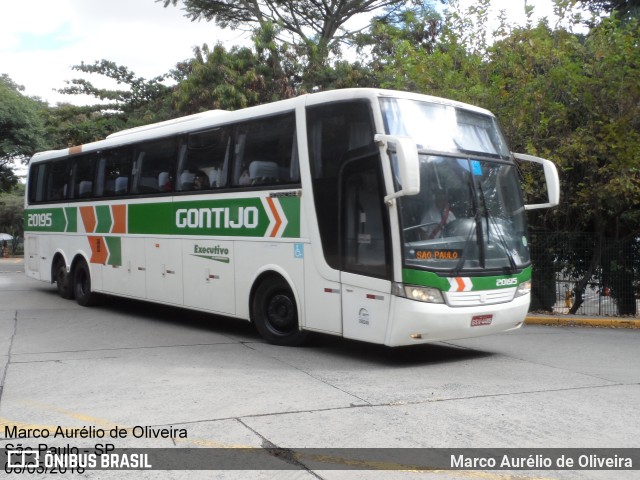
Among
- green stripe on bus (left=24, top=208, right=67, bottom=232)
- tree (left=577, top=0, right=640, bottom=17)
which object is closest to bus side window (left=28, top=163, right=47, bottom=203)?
green stripe on bus (left=24, top=208, right=67, bottom=232)

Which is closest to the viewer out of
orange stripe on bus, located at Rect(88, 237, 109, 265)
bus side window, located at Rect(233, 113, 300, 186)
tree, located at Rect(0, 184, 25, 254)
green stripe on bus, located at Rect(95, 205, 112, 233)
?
bus side window, located at Rect(233, 113, 300, 186)

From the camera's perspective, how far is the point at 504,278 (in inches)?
371

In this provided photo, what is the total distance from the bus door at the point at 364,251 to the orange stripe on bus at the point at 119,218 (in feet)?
19.3

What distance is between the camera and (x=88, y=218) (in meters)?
15.1

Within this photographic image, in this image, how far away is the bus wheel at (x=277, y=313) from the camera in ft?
34.1

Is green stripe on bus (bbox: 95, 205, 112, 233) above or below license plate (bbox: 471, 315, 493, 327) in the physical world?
above

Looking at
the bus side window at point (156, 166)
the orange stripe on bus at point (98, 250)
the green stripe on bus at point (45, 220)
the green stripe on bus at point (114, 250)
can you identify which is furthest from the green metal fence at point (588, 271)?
the green stripe on bus at point (45, 220)

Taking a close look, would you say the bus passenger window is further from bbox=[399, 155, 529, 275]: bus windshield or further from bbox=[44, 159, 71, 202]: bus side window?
bbox=[399, 155, 529, 275]: bus windshield

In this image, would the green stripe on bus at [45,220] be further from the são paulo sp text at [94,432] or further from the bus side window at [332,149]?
the são paulo sp text at [94,432]

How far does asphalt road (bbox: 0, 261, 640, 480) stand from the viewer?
19.6 feet

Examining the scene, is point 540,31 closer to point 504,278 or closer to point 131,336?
point 504,278

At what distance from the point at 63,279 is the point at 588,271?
432 inches

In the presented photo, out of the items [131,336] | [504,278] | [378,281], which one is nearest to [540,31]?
[504,278]

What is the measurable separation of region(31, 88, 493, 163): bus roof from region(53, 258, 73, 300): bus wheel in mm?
2394
